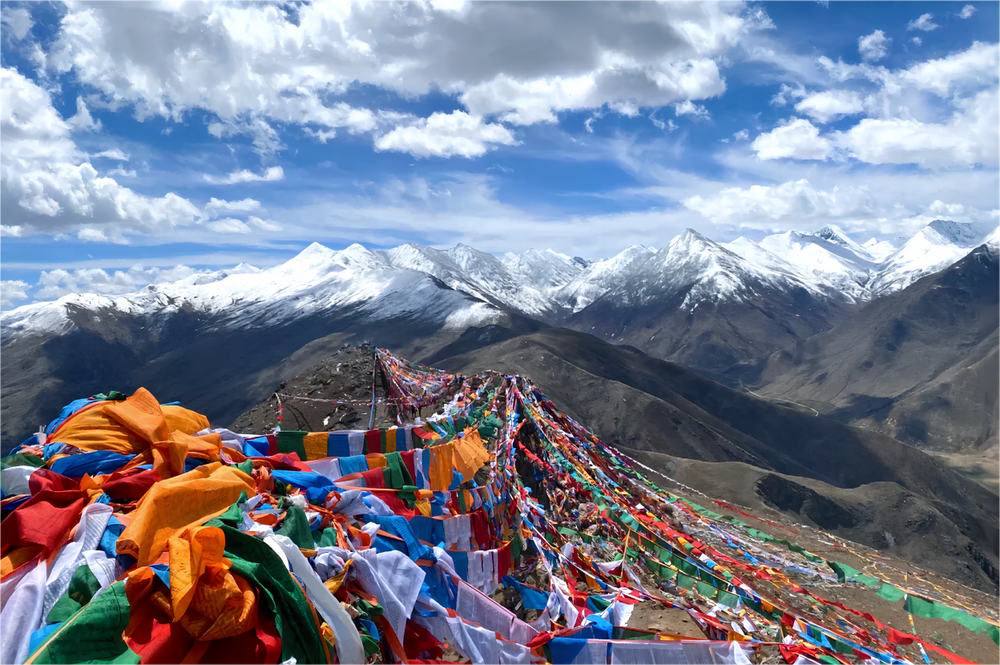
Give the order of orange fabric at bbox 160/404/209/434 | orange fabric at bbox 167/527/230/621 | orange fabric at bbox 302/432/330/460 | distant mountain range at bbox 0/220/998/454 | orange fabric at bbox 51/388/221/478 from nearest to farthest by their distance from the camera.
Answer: orange fabric at bbox 167/527/230/621, orange fabric at bbox 51/388/221/478, orange fabric at bbox 160/404/209/434, orange fabric at bbox 302/432/330/460, distant mountain range at bbox 0/220/998/454

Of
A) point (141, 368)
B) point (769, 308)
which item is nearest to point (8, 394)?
point (141, 368)

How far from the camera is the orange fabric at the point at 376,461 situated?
7219mm

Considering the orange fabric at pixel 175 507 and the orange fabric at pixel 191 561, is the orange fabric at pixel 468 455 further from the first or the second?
the orange fabric at pixel 191 561

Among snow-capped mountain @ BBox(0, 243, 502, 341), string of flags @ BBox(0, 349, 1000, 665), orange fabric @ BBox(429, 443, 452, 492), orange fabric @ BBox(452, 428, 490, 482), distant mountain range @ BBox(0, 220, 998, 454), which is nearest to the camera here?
string of flags @ BBox(0, 349, 1000, 665)

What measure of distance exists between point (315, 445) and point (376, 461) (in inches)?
63.4

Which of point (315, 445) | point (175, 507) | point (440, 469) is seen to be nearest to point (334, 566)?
point (175, 507)

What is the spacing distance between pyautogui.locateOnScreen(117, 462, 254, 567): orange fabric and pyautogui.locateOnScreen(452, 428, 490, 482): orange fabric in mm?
4328

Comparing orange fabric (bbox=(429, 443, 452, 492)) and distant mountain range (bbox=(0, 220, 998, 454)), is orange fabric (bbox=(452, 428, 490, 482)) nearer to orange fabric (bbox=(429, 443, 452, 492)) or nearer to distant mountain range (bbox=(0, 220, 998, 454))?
orange fabric (bbox=(429, 443, 452, 492))

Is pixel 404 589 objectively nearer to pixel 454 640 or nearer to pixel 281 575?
pixel 454 640

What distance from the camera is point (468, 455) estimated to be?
347 inches

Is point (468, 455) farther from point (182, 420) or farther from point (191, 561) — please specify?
point (191, 561)

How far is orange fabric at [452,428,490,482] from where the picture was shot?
8.49 meters

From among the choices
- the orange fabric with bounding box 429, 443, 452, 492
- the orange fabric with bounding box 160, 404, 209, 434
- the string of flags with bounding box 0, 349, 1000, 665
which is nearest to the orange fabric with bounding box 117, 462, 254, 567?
the string of flags with bounding box 0, 349, 1000, 665

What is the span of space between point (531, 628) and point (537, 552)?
224 centimetres
